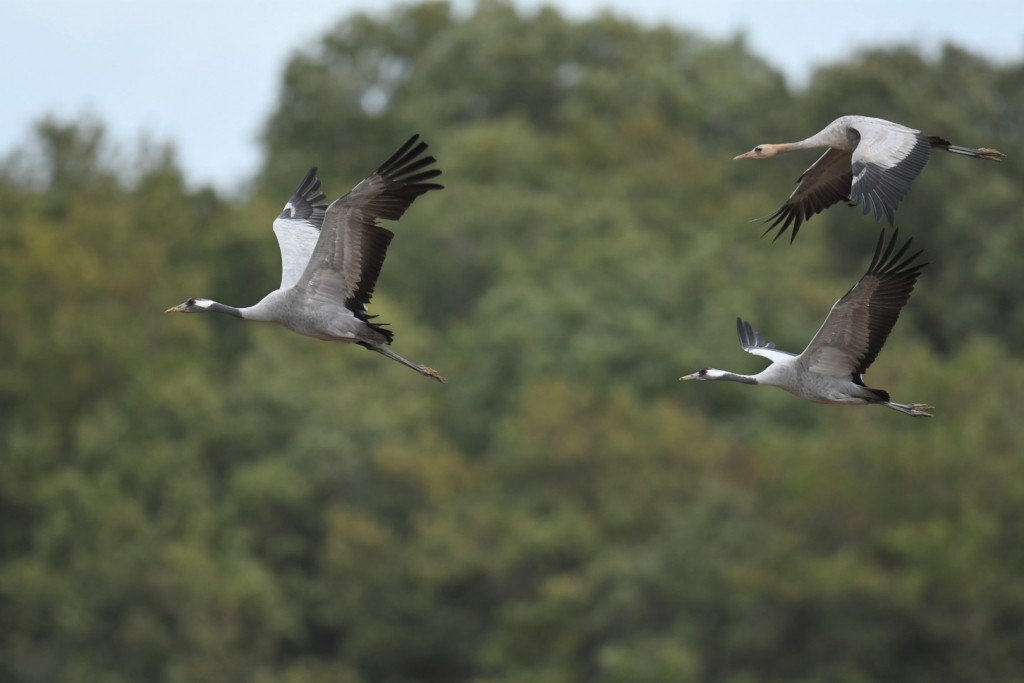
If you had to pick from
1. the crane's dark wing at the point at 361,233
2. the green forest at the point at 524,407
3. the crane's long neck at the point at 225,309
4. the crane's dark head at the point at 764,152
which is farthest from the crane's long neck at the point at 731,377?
the green forest at the point at 524,407

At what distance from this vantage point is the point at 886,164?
21.4 m

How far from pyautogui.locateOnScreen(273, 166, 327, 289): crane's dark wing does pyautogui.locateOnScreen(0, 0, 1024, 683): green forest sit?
1247 inches

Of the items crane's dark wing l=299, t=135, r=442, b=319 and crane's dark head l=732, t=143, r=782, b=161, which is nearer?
crane's dark wing l=299, t=135, r=442, b=319

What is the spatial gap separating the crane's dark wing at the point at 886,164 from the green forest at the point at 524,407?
116 ft

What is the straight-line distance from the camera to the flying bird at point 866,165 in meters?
21.0

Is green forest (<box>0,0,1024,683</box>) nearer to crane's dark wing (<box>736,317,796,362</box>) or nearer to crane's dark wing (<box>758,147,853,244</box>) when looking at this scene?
crane's dark wing (<box>736,317,796,362</box>)

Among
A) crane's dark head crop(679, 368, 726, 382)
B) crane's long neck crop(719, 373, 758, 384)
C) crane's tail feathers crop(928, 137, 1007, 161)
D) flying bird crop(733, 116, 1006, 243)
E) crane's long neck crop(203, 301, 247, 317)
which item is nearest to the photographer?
flying bird crop(733, 116, 1006, 243)

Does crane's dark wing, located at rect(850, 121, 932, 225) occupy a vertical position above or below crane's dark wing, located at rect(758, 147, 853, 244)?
below

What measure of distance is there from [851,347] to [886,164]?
6.85 feet

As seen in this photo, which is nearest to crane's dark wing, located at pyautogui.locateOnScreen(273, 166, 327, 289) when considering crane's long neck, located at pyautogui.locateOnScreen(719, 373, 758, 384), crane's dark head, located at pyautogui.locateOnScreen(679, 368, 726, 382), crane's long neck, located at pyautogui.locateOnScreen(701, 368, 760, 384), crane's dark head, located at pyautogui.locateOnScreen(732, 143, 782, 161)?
crane's dark head, located at pyautogui.locateOnScreen(679, 368, 726, 382)

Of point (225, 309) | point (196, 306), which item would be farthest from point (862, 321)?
point (196, 306)

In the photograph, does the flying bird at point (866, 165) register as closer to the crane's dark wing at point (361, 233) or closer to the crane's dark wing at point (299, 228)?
the crane's dark wing at point (361, 233)

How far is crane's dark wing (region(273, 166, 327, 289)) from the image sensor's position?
24375 millimetres

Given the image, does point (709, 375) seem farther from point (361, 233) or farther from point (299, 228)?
point (299, 228)
